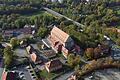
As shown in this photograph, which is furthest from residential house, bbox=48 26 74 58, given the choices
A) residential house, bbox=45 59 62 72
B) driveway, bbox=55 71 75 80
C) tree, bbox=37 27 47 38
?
driveway, bbox=55 71 75 80

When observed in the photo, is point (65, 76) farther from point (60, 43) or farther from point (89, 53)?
point (60, 43)

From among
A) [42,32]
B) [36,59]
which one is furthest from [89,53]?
[42,32]

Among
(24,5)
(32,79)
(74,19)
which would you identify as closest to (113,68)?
(32,79)

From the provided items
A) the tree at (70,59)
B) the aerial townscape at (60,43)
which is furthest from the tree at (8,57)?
the tree at (70,59)

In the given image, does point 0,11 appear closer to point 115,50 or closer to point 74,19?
point 74,19

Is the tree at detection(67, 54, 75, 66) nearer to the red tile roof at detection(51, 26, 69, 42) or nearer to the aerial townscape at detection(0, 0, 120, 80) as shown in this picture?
the aerial townscape at detection(0, 0, 120, 80)

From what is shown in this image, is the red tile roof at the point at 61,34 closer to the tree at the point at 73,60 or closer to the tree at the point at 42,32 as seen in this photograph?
the tree at the point at 42,32
